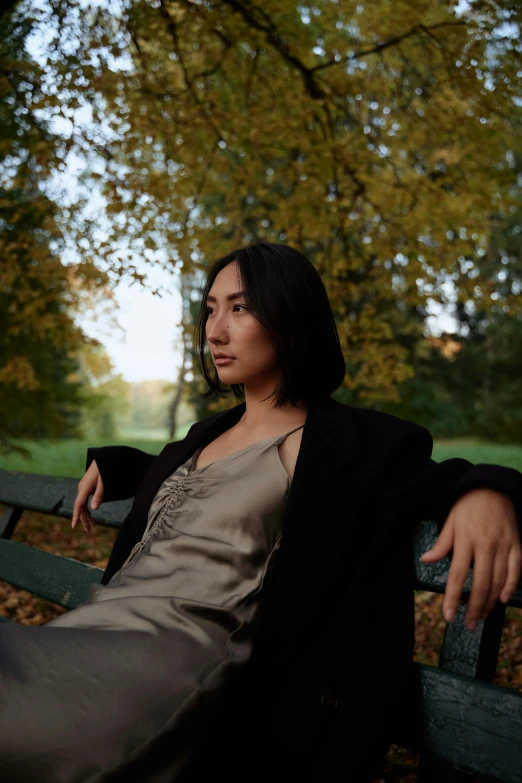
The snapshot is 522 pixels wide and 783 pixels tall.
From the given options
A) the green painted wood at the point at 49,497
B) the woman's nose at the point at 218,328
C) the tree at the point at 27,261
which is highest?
the tree at the point at 27,261

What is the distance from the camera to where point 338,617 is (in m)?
1.62

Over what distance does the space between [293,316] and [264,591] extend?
2.63ft

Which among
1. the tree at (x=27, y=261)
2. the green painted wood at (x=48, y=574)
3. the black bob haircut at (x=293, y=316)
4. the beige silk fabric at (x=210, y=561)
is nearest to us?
the beige silk fabric at (x=210, y=561)

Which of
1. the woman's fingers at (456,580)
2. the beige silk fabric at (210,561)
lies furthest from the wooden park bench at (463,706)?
the beige silk fabric at (210,561)

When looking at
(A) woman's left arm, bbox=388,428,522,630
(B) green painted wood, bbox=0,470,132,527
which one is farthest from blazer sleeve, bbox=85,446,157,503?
(A) woman's left arm, bbox=388,428,522,630

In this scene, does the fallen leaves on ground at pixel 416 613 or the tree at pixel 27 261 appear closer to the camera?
the fallen leaves on ground at pixel 416 613

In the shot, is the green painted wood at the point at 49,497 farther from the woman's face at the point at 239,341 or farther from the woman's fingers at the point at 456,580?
the woman's fingers at the point at 456,580

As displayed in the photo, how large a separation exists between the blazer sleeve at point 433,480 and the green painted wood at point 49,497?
1206mm

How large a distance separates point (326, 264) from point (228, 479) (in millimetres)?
5388

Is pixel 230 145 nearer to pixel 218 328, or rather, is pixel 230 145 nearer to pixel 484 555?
pixel 218 328

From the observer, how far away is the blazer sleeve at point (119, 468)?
2.36 meters

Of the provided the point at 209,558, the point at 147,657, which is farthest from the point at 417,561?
the point at 147,657

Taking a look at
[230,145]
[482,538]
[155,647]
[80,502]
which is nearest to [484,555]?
[482,538]

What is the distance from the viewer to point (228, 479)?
1867 mm
